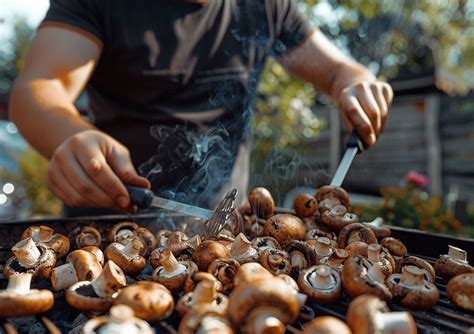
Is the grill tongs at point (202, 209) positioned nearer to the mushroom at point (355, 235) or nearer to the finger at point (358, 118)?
→ the mushroom at point (355, 235)

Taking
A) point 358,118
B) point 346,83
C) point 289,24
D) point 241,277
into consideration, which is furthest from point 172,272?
point 289,24

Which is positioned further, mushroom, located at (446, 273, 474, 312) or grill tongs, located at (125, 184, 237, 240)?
grill tongs, located at (125, 184, 237, 240)

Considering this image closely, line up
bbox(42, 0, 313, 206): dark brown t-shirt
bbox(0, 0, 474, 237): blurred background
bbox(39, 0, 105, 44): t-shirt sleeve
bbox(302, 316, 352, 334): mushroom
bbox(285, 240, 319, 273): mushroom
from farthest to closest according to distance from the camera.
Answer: bbox(0, 0, 474, 237): blurred background → bbox(42, 0, 313, 206): dark brown t-shirt → bbox(39, 0, 105, 44): t-shirt sleeve → bbox(285, 240, 319, 273): mushroom → bbox(302, 316, 352, 334): mushroom

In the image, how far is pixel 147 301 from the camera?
3.88ft

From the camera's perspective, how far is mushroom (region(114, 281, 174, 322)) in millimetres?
1174

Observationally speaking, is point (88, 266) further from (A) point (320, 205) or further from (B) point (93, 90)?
(B) point (93, 90)

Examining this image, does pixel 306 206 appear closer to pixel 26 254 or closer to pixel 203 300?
pixel 203 300

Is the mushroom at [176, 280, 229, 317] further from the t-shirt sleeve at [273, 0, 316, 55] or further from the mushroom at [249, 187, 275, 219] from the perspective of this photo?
the t-shirt sleeve at [273, 0, 316, 55]

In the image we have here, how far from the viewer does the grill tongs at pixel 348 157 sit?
91.3 inches

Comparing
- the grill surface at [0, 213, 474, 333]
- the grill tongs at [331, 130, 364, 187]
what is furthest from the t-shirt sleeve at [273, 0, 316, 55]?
the grill surface at [0, 213, 474, 333]

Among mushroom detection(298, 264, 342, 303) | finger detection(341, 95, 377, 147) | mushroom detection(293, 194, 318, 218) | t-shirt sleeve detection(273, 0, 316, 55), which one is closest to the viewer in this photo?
mushroom detection(298, 264, 342, 303)

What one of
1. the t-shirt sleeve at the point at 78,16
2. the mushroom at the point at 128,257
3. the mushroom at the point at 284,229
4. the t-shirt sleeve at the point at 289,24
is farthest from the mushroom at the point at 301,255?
the t-shirt sleeve at the point at 289,24

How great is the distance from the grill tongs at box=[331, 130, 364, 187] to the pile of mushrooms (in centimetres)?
23

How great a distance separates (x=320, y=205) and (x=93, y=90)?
192 centimetres
